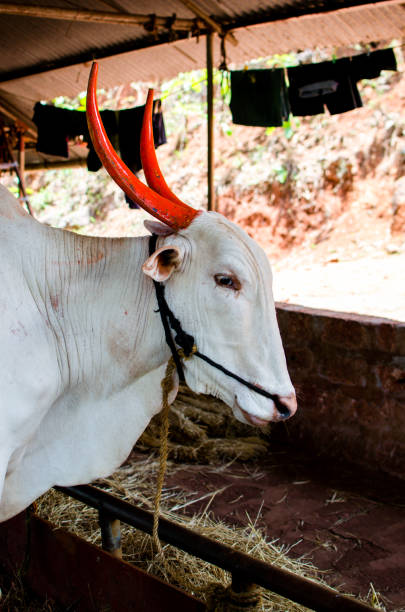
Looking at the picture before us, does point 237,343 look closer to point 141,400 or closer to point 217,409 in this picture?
point 141,400

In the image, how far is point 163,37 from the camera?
16.6 feet

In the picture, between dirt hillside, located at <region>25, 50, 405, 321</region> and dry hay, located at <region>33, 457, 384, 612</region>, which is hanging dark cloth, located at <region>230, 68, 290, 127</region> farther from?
dry hay, located at <region>33, 457, 384, 612</region>

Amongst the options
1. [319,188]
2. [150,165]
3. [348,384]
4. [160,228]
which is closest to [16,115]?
[319,188]

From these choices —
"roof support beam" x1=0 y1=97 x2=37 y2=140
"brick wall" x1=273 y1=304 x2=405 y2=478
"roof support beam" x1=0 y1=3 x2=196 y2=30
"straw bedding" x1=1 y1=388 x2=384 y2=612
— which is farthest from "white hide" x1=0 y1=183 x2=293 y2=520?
"roof support beam" x1=0 y1=97 x2=37 y2=140

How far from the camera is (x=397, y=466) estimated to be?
3.56m

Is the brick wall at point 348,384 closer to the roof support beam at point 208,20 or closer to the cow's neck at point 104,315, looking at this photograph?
the cow's neck at point 104,315

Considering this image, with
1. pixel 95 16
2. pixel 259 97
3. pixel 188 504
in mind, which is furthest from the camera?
pixel 259 97

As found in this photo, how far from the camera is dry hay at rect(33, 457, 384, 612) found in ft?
8.66

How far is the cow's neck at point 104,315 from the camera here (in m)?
1.89

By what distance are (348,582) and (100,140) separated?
2203 mm

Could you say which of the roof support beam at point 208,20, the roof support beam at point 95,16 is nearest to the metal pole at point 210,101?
the roof support beam at point 208,20

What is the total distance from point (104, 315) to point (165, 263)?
0.93 feet

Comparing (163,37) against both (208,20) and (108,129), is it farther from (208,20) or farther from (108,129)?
(108,129)

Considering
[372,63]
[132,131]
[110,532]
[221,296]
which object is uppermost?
[372,63]
